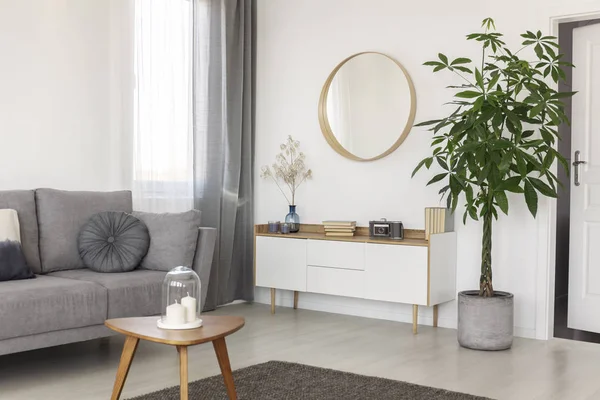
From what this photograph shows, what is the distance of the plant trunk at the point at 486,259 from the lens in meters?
3.99

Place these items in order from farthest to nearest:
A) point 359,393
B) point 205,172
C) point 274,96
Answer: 1. point 274,96
2. point 205,172
3. point 359,393

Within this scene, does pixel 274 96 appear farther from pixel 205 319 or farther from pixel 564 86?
pixel 205 319

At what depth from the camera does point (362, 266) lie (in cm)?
443

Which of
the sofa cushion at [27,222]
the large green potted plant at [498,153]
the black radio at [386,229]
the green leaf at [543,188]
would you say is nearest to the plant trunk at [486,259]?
the large green potted plant at [498,153]

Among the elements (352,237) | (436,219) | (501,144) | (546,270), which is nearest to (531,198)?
(501,144)

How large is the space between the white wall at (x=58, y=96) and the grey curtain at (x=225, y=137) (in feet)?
2.13

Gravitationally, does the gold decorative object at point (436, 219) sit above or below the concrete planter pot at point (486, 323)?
above

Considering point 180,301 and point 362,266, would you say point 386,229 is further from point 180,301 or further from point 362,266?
point 180,301

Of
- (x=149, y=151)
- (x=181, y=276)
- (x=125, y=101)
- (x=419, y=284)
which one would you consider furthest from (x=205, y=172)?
(x=181, y=276)

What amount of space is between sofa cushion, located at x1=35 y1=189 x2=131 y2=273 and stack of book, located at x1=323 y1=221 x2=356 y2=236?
1.53 meters

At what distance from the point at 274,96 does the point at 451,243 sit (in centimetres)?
Result: 184

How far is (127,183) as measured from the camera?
4637 mm

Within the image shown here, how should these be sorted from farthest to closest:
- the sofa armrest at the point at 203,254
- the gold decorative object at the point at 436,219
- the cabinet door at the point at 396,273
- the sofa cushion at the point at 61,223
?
the gold decorative object at the point at 436,219
the cabinet door at the point at 396,273
the sofa armrest at the point at 203,254
the sofa cushion at the point at 61,223

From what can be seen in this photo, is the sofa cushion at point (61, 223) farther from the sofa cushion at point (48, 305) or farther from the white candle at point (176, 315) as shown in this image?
the white candle at point (176, 315)
